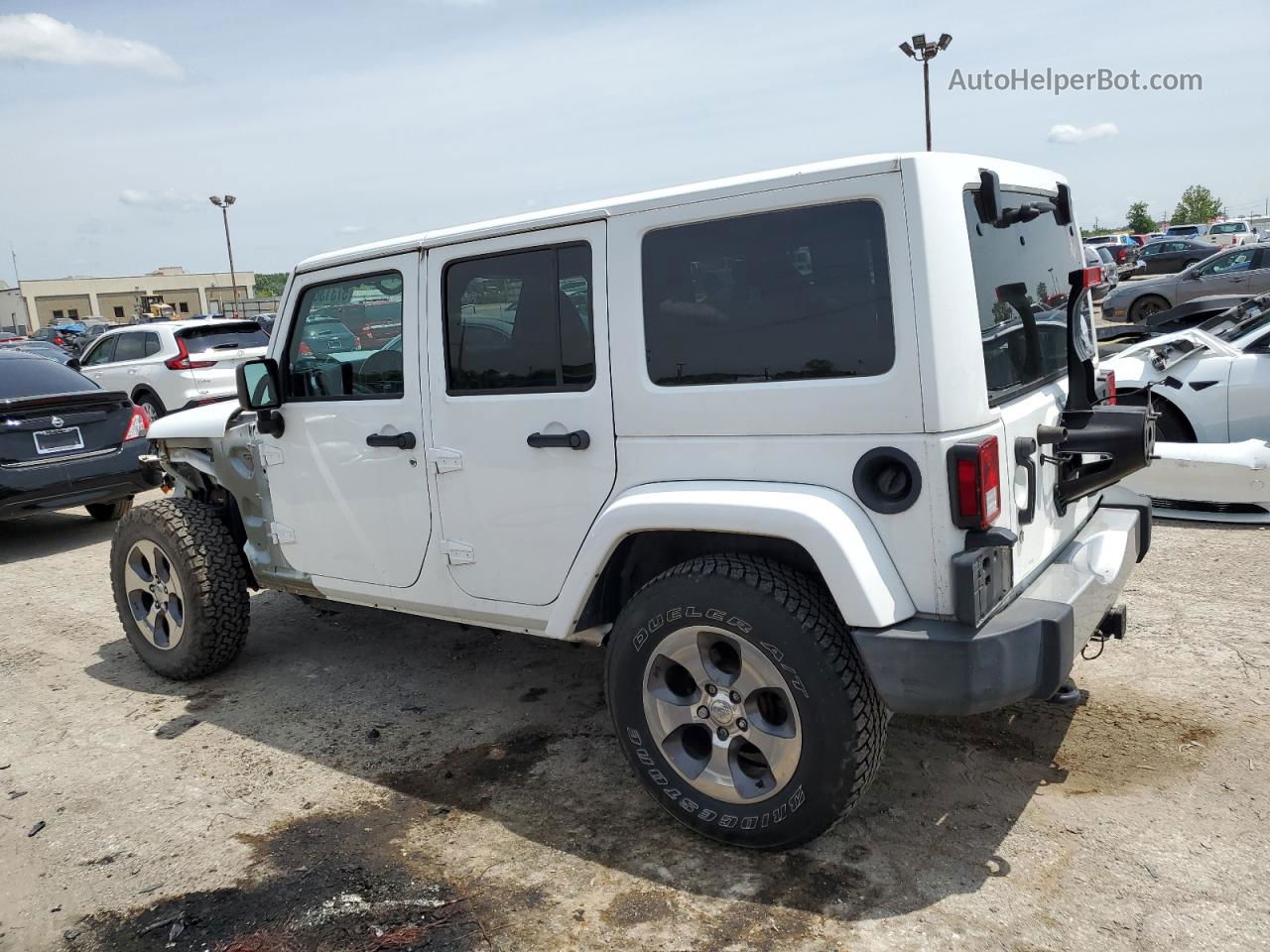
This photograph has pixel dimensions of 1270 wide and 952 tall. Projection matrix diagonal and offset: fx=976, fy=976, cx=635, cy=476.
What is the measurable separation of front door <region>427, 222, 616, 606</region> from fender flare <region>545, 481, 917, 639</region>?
226 mm

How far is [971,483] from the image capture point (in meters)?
2.64

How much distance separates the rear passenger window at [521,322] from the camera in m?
3.32

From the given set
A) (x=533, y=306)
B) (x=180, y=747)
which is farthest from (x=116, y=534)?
(x=533, y=306)

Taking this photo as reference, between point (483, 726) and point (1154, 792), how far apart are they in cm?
257

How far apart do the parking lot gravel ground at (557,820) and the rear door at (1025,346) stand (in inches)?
34.1

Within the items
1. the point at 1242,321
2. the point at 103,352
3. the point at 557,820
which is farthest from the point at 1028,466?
the point at 103,352

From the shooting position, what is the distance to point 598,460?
3.28 metres

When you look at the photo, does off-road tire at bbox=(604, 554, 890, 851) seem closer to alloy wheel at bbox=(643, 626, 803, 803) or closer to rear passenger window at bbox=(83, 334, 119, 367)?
alloy wheel at bbox=(643, 626, 803, 803)

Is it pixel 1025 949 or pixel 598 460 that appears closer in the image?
pixel 1025 949

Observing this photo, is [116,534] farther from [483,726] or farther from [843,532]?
[843,532]

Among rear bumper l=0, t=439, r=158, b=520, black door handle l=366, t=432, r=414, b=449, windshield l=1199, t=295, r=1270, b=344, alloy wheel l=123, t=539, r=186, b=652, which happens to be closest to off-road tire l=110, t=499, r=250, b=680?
alloy wheel l=123, t=539, r=186, b=652

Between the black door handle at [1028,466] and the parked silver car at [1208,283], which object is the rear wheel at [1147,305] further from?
the black door handle at [1028,466]

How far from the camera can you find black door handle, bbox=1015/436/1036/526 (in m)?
2.94

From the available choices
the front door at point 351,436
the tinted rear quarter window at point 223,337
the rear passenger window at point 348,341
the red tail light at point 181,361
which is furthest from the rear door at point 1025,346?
the red tail light at point 181,361
